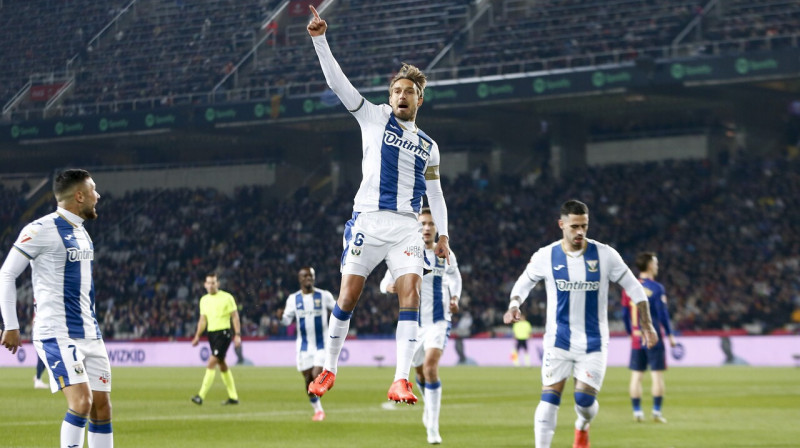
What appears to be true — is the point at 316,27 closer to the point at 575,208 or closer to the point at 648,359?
the point at 575,208

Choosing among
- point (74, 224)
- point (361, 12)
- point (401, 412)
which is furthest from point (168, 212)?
point (74, 224)

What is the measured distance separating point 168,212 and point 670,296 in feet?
77.8

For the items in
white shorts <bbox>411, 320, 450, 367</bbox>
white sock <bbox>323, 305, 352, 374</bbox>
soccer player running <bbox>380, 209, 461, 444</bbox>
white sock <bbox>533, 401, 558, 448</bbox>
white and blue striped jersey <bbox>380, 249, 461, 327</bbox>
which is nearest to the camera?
white sock <bbox>323, 305, 352, 374</bbox>

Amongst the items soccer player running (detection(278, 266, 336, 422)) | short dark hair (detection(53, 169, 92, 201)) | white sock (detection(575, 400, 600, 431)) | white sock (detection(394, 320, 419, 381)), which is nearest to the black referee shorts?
soccer player running (detection(278, 266, 336, 422))

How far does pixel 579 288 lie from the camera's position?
437 inches

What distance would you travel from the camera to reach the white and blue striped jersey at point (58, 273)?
8.71m

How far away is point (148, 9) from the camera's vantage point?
54.1 m

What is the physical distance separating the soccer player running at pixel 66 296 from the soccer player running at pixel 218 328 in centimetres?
1204

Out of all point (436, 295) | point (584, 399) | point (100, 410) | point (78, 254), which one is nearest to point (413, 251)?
point (78, 254)

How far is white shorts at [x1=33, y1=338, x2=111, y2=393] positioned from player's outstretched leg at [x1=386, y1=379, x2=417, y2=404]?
2.34m

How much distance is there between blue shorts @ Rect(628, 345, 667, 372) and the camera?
661 inches

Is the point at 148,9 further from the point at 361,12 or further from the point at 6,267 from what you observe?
the point at 6,267

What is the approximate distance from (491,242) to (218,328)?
2134cm

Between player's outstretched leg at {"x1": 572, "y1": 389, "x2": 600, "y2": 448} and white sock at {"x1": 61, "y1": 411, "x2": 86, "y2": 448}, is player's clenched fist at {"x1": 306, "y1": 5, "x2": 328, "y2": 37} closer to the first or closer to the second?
white sock at {"x1": 61, "y1": 411, "x2": 86, "y2": 448}
